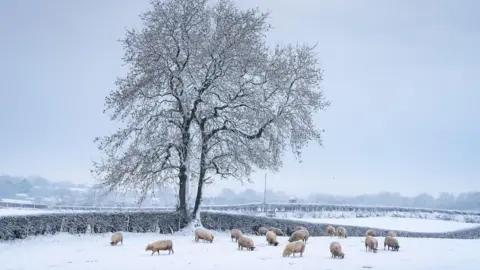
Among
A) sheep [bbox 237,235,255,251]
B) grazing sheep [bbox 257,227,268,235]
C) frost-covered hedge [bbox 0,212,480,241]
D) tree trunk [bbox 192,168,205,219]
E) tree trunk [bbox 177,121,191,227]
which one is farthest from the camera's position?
grazing sheep [bbox 257,227,268,235]

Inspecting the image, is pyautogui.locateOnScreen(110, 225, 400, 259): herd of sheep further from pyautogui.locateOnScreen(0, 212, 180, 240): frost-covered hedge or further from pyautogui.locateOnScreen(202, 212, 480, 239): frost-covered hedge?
pyautogui.locateOnScreen(202, 212, 480, 239): frost-covered hedge

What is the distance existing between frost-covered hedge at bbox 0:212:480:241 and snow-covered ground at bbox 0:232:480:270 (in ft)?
2.45

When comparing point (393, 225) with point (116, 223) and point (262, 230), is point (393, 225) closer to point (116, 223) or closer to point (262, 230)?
point (262, 230)

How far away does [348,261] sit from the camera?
16562 millimetres

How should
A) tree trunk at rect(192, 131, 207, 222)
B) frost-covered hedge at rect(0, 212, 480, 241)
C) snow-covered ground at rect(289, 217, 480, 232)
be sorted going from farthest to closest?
snow-covered ground at rect(289, 217, 480, 232)
tree trunk at rect(192, 131, 207, 222)
frost-covered hedge at rect(0, 212, 480, 241)

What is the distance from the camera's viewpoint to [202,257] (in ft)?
56.5

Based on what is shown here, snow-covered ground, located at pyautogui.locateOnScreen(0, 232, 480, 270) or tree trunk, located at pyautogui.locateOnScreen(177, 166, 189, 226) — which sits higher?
tree trunk, located at pyautogui.locateOnScreen(177, 166, 189, 226)

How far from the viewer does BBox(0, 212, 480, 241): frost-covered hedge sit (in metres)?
22.6

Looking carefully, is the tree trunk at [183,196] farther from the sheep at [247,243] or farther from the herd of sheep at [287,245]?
the sheep at [247,243]

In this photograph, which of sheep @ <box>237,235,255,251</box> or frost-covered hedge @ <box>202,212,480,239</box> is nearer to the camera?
sheep @ <box>237,235,255,251</box>

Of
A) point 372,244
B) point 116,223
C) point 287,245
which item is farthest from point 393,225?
point 287,245

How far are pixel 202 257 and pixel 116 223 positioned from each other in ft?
33.8

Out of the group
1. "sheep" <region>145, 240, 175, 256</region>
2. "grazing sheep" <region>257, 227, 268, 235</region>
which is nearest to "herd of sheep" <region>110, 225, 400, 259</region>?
"sheep" <region>145, 240, 175, 256</region>

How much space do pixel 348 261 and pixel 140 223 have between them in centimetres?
1364
